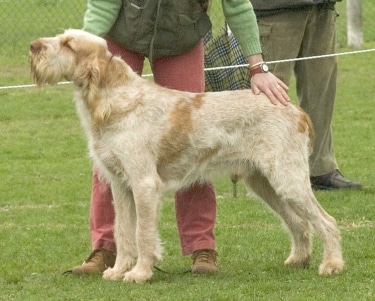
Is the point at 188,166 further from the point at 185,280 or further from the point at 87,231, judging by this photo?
the point at 87,231

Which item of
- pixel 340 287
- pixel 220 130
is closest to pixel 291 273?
pixel 340 287

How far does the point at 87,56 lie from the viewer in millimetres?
6379

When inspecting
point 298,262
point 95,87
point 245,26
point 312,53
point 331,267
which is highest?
point 245,26

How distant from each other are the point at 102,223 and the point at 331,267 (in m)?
1.45

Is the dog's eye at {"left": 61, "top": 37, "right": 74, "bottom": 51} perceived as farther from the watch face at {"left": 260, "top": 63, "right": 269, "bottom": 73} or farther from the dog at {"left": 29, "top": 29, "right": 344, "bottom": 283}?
the watch face at {"left": 260, "top": 63, "right": 269, "bottom": 73}

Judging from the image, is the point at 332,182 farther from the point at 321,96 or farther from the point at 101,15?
the point at 101,15

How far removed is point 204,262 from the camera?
22.6 feet

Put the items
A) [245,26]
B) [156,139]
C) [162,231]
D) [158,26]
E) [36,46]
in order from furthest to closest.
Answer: [162,231]
[245,26]
[158,26]
[156,139]
[36,46]

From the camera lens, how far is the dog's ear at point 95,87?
637cm

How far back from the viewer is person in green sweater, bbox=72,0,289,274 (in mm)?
6641

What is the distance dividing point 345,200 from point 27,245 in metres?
2.78

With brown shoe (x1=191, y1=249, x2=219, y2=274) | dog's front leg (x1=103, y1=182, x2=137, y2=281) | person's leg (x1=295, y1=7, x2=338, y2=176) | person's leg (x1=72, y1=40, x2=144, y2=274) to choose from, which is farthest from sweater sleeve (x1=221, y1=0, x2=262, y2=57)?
person's leg (x1=295, y1=7, x2=338, y2=176)

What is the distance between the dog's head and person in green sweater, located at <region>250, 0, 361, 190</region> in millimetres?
3233

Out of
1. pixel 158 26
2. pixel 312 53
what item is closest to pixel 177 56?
pixel 158 26
